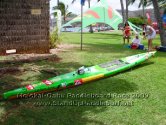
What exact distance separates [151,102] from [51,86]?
8.22 ft

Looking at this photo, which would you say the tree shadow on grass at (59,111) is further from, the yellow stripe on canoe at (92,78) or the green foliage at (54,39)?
the green foliage at (54,39)

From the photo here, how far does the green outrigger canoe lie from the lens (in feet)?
22.7

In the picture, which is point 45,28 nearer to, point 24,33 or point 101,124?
point 24,33

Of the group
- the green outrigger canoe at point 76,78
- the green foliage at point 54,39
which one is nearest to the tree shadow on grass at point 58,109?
the green outrigger canoe at point 76,78

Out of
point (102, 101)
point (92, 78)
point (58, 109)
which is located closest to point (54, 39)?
point (92, 78)

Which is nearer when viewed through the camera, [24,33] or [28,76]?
[28,76]

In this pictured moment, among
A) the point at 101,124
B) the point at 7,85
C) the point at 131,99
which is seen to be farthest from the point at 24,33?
the point at 101,124

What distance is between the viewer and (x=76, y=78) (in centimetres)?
799

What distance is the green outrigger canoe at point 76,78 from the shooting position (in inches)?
272

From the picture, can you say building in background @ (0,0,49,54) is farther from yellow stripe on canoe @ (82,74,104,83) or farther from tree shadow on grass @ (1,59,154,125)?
tree shadow on grass @ (1,59,154,125)

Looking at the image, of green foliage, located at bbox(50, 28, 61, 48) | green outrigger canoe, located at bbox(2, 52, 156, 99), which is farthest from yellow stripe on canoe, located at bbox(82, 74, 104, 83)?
green foliage, located at bbox(50, 28, 61, 48)

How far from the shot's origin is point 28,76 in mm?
8969

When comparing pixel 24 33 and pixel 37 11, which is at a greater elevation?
pixel 37 11

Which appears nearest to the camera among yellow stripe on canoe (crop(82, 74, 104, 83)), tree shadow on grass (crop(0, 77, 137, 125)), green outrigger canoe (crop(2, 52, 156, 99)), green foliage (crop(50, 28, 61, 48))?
tree shadow on grass (crop(0, 77, 137, 125))
